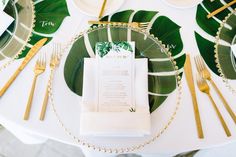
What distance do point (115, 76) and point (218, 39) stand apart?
286mm

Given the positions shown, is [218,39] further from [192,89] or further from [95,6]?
[95,6]

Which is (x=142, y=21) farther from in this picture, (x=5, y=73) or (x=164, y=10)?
(x=5, y=73)


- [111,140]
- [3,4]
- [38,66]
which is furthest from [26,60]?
[111,140]

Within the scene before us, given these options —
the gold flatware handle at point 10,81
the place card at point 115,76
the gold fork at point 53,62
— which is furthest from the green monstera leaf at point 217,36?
the gold flatware handle at point 10,81

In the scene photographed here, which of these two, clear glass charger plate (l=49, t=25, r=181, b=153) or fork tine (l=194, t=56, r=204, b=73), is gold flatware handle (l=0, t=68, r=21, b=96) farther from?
fork tine (l=194, t=56, r=204, b=73)

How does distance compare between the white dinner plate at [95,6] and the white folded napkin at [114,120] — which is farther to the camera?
the white dinner plate at [95,6]

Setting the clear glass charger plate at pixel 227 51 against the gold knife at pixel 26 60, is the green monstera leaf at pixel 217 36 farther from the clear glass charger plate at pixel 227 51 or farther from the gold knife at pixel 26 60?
the gold knife at pixel 26 60

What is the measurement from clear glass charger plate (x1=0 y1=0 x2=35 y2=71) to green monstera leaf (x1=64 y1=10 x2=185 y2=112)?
14 centimetres

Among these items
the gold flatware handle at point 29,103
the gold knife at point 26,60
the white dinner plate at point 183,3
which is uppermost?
the white dinner plate at point 183,3

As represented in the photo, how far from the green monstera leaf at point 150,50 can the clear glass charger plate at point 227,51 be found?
0.09 meters

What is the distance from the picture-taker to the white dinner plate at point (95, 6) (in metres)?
0.81

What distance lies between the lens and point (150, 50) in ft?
2.47

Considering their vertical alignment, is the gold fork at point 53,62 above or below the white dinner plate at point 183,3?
below

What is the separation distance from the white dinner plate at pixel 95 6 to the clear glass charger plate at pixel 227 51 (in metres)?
0.28
